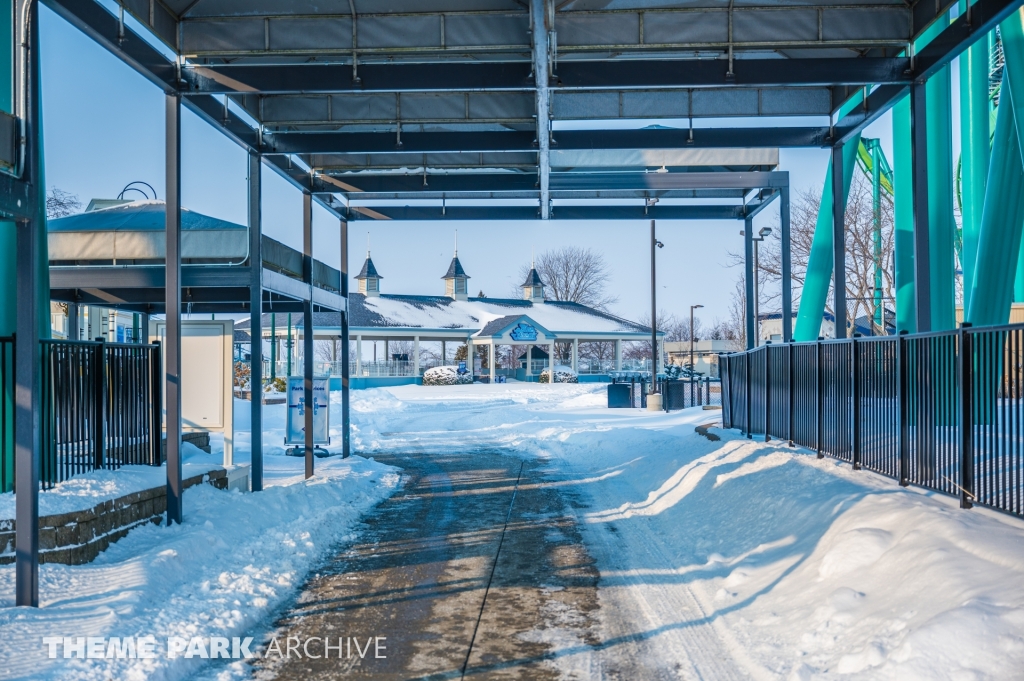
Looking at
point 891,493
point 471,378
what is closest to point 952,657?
point 891,493

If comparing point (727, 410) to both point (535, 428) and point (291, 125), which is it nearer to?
point (535, 428)

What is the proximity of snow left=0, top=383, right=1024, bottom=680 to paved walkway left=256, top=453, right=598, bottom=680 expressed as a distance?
183 mm

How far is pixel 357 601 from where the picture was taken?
6594mm

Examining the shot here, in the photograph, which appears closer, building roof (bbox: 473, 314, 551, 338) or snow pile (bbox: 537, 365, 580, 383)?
building roof (bbox: 473, 314, 551, 338)

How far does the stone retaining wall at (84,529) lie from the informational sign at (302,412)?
798cm

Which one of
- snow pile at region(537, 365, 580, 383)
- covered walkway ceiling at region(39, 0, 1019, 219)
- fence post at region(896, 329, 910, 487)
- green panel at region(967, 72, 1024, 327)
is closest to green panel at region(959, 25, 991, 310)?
green panel at region(967, 72, 1024, 327)

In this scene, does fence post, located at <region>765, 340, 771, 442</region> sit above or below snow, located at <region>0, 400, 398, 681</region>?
above

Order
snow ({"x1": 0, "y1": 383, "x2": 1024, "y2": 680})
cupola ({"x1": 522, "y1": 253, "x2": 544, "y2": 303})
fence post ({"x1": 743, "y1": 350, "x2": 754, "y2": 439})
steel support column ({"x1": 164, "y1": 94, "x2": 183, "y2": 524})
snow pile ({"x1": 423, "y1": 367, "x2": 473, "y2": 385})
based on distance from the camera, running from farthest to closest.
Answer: cupola ({"x1": 522, "y1": 253, "x2": 544, "y2": 303})
snow pile ({"x1": 423, "y1": 367, "x2": 473, "y2": 385})
fence post ({"x1": 743, "y1": 350, "x2": 754, "y2": 439})
steel support column ({"x1": 164, "y1": 94, "x2": 183, "y2": 524})
snow ({"x1": 0, "y1": 383, "x2": 1024, "y2": 680})

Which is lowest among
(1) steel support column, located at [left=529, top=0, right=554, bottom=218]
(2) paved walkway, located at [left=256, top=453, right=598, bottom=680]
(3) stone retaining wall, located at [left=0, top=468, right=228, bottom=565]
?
(2) paved walkway, located at [left=256, top=453, right=598, bottom=680]

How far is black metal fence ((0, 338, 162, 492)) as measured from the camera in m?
7.73

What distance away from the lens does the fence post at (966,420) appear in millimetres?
6750

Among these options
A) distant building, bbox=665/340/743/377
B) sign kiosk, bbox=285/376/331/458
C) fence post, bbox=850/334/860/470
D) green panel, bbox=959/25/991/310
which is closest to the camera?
fence post, bbox=850/334/860/470

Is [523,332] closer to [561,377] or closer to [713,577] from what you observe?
[561,377]

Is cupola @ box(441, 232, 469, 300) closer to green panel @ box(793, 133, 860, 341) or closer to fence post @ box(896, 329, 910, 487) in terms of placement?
green panel @ box(793, 133, 860, 341)
